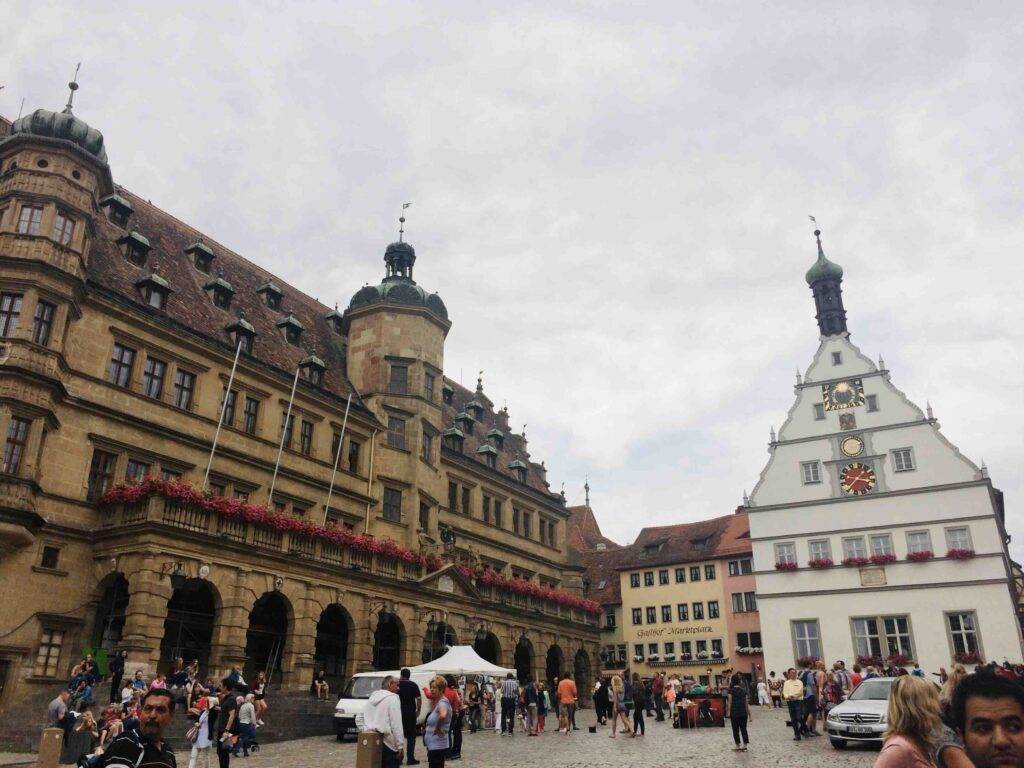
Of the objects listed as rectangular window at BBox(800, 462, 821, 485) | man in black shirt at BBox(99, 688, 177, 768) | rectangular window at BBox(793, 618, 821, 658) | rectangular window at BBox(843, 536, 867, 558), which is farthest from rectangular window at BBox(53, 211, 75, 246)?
rectangular window at BBox(843, 536, 867, 558)

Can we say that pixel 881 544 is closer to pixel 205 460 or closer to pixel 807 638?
pixel 807 638

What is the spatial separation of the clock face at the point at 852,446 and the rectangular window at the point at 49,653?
38.7 meters

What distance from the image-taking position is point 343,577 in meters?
31.5

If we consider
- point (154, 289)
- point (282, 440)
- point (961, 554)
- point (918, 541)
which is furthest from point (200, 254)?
point (961, 554)

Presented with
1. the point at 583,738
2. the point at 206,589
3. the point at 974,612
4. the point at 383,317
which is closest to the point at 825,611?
the point at 974,612

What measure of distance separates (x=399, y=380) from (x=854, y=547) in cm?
2566

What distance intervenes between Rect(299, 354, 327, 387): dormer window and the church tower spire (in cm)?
3058

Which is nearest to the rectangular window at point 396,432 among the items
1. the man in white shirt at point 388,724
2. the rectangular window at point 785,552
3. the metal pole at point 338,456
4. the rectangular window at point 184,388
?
the metal pole at point 338,456

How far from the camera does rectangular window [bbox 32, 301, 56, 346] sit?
26.6m

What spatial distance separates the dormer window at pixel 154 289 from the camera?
31.5 metres

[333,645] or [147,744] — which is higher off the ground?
[333,645]

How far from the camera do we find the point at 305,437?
37.1 meters

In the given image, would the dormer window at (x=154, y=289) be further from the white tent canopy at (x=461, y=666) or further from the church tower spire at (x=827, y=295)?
the church tower spire at (x=827, y=295)

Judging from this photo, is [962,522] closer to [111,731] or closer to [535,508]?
[535,508]
